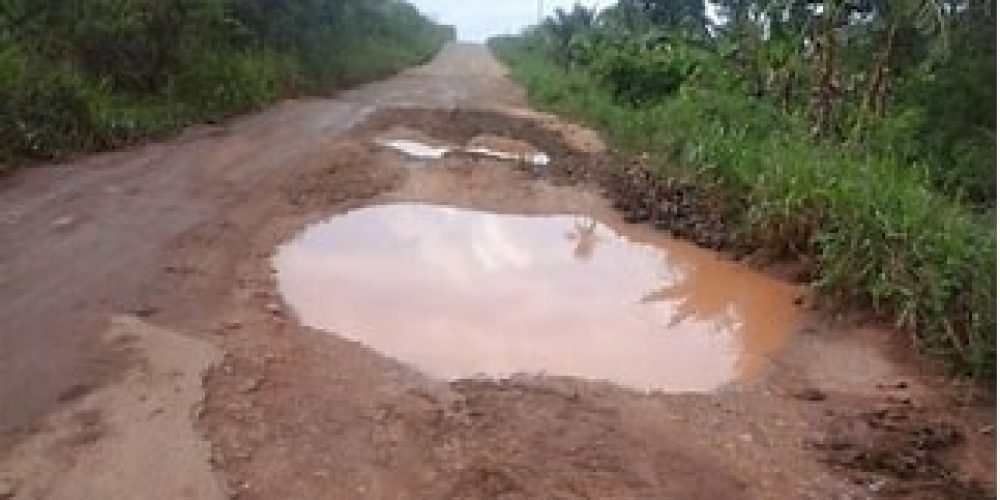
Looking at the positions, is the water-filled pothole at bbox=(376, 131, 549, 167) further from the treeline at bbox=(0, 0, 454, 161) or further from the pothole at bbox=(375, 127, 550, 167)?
the treeline at bbox=(0, 0, 454, 161)

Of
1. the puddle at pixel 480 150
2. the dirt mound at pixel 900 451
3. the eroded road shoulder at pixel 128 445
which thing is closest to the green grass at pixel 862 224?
the dirt mound at pixel 900 451

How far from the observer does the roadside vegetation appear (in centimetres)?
652

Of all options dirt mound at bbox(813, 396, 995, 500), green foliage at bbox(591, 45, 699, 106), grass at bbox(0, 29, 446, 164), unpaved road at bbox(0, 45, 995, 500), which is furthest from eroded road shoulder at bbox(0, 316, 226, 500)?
green foliage at bbox(591, 45, 699, 106)

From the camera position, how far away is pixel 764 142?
10.8 metres

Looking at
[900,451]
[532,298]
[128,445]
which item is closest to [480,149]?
[532,298]

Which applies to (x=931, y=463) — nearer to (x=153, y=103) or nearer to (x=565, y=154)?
(x=565, y=154)

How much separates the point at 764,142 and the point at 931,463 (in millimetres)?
6536

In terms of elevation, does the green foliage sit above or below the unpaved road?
above

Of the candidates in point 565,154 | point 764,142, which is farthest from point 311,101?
point 764,142

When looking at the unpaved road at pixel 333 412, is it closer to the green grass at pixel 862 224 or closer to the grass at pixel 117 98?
the green grass at pixel 862 224

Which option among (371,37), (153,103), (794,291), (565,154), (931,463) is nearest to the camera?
(931,463)

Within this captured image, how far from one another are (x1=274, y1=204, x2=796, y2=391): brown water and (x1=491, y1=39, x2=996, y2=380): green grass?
1.56 ft

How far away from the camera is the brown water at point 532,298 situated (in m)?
5.95

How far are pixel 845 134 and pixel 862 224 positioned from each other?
5964mm
